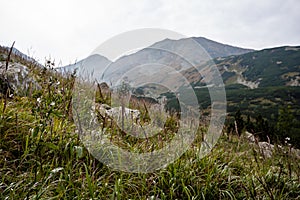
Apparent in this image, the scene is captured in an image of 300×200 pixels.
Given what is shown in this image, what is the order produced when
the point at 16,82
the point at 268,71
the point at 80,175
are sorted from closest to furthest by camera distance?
the point at 80,175 → the point at 16,82 → the point at 268,71

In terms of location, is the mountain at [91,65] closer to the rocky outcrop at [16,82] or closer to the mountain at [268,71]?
the rocky outcrop at [16,82]

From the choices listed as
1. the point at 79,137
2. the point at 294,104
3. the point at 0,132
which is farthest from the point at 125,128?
the point at 294,104

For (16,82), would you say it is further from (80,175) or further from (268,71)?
(268,71)

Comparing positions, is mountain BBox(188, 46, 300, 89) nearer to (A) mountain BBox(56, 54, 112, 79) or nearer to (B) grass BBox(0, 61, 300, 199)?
(A) mountain BBox(56, 54, 112, 79)

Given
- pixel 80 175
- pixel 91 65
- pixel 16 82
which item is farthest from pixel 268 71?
pixel 80 175

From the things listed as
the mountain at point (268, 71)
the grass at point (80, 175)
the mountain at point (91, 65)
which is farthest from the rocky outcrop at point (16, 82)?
the mountain at point (268, 71)

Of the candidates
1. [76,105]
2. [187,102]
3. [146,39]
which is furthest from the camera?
[187,102]

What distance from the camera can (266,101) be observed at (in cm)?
10150

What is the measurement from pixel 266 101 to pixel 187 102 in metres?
106

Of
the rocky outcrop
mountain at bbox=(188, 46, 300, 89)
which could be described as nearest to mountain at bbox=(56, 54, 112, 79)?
the rocky outcrop

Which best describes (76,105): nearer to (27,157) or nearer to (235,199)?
(27,157)

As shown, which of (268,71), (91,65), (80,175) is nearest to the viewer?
(80,175)

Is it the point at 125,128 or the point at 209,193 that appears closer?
the point at 209,193

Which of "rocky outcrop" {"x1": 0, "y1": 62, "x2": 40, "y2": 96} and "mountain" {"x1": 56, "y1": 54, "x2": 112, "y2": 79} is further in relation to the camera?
"mountain" {"x1": 56, "y1": 54, "x2": 112, "y2": 79}
